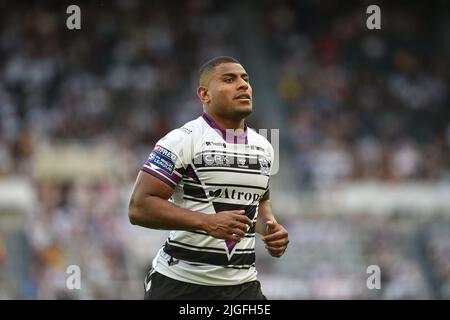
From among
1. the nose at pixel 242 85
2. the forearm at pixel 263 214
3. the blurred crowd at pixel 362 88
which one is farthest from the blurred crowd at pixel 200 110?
the nose at pixel 242 85

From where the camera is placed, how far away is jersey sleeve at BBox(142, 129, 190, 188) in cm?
574

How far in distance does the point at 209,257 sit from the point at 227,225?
0.37m

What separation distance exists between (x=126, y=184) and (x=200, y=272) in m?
11.0

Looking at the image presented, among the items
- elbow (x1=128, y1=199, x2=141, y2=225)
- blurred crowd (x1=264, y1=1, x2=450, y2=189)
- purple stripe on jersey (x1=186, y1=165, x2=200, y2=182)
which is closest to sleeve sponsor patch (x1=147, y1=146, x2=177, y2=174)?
purple stripe on jersey (x1=186, y1=165, x2=200, y2=182)

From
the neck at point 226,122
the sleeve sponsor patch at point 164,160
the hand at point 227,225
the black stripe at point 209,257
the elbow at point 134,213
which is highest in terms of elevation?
the neck at point 226,122

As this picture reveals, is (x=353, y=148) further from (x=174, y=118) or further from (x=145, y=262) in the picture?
(x=145, y=262)

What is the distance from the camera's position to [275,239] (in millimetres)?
5883

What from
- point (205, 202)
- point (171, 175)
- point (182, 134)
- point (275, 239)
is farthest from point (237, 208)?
point (182, 134)

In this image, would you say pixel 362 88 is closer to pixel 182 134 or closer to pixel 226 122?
pixel 226 122

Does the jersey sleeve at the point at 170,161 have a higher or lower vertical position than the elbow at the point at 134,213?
higher

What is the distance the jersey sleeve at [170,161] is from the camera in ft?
18.8

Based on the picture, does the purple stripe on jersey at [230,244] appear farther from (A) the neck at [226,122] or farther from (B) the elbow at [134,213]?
(A) the neck at [226,122]

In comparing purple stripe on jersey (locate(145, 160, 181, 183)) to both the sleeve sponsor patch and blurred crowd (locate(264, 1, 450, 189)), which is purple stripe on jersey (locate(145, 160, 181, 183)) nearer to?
the sleeve sponsor patch

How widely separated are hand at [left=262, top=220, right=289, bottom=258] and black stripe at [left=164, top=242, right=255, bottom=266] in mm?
142
